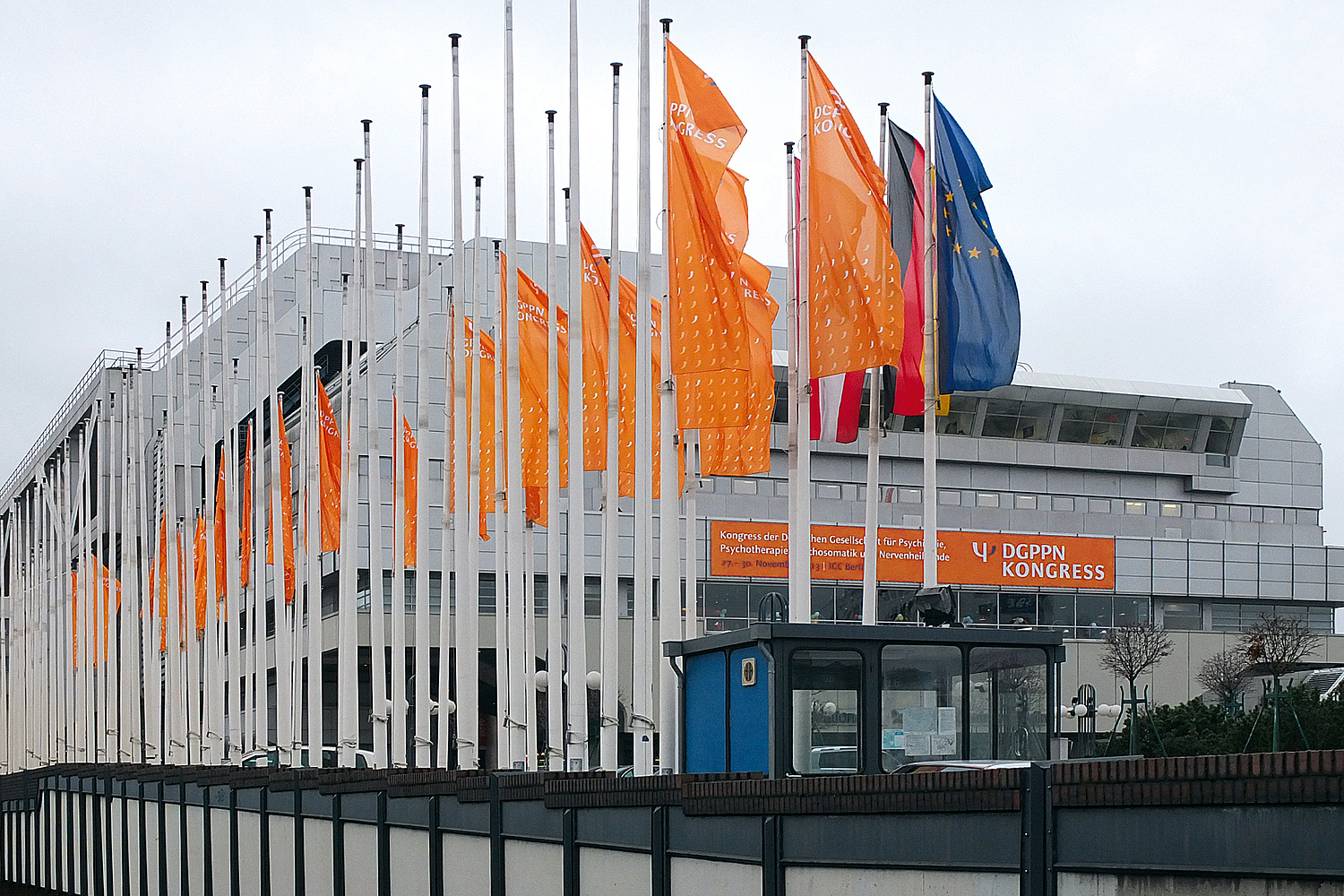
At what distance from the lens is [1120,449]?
3366 inches

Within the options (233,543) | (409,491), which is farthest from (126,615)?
(409,491)

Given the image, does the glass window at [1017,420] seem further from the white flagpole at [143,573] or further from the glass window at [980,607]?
the white flagpole at [143,573]

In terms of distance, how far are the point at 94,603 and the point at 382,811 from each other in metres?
40.1

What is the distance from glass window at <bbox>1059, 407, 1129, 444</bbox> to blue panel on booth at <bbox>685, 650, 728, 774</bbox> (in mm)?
67710

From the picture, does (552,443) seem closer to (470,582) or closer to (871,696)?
(470,582)

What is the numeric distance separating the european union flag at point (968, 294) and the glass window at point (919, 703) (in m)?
8.63

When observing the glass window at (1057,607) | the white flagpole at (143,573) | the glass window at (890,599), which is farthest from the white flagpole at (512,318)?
the glass window at (1057,607)

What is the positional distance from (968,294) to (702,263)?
3.76 m

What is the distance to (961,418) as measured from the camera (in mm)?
81875

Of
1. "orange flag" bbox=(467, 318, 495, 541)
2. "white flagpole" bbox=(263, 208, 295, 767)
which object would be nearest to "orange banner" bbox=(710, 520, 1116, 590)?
"white flagpole" bbox=(263, 208, 295, 767)

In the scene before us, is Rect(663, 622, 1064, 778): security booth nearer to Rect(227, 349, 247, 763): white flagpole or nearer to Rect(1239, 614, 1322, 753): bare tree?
Rect(227, 349, 247, 763): white flagpole

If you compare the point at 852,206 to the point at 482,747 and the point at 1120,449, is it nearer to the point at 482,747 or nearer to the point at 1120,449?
the point at 482,747

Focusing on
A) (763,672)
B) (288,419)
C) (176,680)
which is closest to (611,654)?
(763,672)

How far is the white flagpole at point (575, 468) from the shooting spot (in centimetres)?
2775
